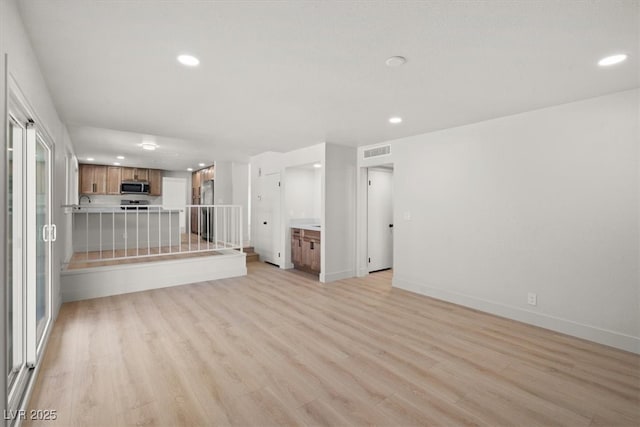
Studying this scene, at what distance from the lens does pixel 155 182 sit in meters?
9.69

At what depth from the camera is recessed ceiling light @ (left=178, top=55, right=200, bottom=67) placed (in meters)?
2.28

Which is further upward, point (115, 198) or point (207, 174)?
point (207, 174)

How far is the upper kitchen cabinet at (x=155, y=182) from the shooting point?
9.59m

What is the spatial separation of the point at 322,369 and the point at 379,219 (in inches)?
155

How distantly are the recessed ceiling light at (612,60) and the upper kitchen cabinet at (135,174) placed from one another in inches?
412

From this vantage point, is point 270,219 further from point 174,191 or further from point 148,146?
point 174,191

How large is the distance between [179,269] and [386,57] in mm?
4494

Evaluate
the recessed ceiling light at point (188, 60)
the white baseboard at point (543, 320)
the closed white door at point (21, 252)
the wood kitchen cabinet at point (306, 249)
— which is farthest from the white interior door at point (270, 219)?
the closed white door at point (21, 252)

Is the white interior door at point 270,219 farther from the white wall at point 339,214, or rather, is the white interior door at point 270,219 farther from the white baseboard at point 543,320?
the white baseboard at point 543,320

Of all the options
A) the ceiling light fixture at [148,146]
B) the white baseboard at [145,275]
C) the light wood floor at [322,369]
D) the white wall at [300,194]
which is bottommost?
the light wood floor at [322,369]

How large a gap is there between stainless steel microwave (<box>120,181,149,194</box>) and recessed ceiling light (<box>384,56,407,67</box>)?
355 inches

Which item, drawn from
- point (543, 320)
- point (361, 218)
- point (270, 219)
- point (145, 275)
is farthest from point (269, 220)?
point (543, 320)

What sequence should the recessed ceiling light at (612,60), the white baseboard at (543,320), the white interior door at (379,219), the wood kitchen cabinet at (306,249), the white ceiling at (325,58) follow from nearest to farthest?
the white ceiling at (325,58), the recessed ceiling light at (612,60), the white baseboard at (543,320), the wood kitchen cabinet at (306,249), the white interior door at (379,219)

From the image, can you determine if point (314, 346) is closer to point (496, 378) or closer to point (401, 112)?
point (496, 378)
